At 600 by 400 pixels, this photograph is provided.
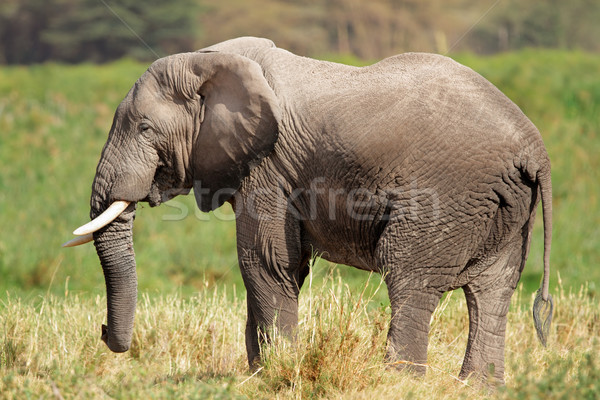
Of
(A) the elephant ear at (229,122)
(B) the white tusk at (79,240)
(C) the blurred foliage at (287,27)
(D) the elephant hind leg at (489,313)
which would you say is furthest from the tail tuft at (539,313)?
(C) the blurred foliage at (287,27)

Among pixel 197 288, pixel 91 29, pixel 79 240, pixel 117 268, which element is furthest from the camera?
pixel 91 29

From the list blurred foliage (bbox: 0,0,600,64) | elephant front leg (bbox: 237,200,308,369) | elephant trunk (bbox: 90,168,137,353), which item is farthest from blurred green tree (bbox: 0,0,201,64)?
elephant front leg (bbox: 237,200,308,369)

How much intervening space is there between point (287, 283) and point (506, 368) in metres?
1.78

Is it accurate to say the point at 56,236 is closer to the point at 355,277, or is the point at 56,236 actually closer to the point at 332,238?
the point at 355,277

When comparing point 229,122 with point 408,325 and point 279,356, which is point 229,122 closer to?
point 279,356

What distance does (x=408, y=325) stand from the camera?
466cm

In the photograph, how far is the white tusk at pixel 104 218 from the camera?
16.0 ft

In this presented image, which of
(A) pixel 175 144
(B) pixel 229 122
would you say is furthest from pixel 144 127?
(B) pixel 229 122

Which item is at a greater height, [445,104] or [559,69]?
[559,69]

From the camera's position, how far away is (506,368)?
5.65 m

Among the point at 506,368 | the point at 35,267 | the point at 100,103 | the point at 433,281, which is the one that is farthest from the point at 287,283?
the point at 100,103

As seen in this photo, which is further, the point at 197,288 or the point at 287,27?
the point at 287,27

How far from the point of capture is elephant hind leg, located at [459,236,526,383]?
493 centimetres

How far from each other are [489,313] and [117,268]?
2.30 meters
